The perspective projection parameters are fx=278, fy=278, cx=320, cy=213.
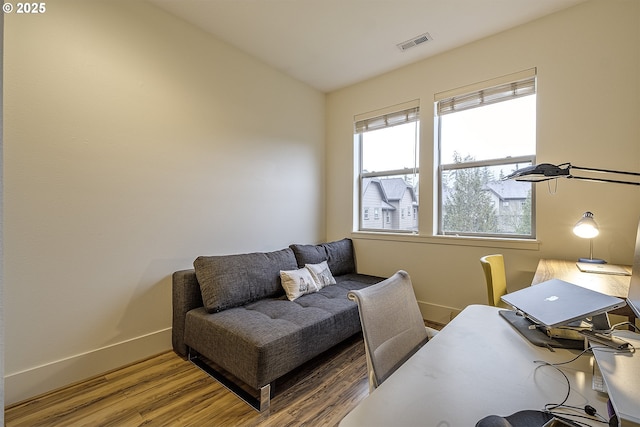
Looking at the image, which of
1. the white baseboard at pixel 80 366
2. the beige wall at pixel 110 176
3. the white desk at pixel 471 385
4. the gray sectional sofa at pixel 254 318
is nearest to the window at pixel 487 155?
the gray sectional sofa at pixel 254 318

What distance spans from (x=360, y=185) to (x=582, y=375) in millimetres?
3068

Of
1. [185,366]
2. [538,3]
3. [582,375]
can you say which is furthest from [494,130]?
[185,366]

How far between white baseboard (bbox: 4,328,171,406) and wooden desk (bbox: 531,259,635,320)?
2.82m

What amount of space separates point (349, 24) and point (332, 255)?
93.5 inches

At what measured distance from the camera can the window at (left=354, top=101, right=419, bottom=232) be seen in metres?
3.28

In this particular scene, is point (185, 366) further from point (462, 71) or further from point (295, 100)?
point (462, 71)

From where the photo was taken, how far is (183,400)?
1776 millimetres

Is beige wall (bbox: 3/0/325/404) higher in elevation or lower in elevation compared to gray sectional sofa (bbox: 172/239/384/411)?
higher

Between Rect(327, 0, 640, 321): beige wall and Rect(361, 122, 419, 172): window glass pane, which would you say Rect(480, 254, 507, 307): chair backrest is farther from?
Rect(361, 122, 419, 172): window glass pane

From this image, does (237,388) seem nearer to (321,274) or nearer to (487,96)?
(321,274)

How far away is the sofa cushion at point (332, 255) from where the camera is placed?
10.1 feet

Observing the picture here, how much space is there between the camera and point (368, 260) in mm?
3568

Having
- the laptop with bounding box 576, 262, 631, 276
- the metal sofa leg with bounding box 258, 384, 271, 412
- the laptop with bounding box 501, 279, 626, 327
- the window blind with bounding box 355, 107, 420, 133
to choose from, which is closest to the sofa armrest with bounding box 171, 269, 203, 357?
the metal sofa leg with bounding box 258, 384, 271, 412

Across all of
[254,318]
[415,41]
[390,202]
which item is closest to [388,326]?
[254,318]
